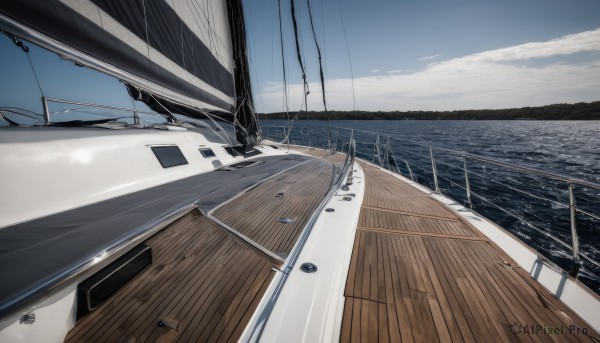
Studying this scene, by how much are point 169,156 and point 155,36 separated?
1.52 metres

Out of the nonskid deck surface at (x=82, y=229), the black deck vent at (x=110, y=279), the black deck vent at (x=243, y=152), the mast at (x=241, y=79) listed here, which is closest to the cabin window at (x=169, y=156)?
the nonskid deck surface at (x=82, y=229)

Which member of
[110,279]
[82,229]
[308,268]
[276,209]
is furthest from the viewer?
[276,209]

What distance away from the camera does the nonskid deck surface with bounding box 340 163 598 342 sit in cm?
125

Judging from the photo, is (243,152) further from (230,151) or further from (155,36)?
(155,36)

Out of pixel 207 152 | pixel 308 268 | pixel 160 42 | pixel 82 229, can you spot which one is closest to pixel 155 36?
pixel 160 42

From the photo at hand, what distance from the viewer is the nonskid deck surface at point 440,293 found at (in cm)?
125

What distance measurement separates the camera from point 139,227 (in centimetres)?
172

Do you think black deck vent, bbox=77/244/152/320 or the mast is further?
the mast

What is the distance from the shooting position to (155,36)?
2.83 metres

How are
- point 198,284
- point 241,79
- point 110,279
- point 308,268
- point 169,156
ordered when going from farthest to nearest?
point 241,79, point 169,156, point 308,268, point 198,284, point 110,279

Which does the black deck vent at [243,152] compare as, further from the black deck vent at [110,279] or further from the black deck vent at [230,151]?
the black deck vent at [110,279]

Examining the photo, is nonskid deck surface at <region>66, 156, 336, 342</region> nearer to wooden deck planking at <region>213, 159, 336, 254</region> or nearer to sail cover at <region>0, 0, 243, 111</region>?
wooden deck planking at <region>213, 159, 336, 254</region>

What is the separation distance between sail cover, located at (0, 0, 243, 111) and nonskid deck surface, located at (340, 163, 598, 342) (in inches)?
102

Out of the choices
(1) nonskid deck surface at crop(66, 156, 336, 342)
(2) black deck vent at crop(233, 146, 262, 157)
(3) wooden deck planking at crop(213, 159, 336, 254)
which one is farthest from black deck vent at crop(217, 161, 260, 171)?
(1) nonskid deck surface at crop(66, 156, 336, 342)
